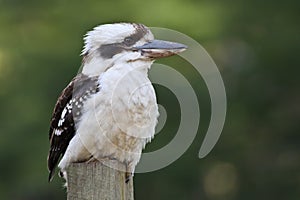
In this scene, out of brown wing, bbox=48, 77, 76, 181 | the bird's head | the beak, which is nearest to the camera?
the beak

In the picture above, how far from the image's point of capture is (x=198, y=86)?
349 inches

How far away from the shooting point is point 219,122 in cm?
596

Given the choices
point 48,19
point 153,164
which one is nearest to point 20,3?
point 48,19

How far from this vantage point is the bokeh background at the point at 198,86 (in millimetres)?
9320

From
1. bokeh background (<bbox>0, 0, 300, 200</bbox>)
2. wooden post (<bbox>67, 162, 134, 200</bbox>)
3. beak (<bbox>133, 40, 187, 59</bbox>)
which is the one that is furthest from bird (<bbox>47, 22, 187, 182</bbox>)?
bokeh background (<bbox>0, 0, 300, 200</bbox>)

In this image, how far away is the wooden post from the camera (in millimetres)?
3260

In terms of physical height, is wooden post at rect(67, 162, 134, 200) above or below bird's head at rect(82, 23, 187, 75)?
below

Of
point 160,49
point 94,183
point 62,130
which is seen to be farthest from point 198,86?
point 94,183

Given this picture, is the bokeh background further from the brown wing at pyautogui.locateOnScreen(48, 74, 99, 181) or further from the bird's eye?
the bird's eye

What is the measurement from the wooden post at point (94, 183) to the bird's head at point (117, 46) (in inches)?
27.2

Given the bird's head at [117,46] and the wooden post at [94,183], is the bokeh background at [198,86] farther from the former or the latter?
the wooden post at [94,183]

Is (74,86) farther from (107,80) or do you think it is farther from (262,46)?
(262,46)

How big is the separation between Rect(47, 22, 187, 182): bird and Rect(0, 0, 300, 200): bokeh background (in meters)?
4.83

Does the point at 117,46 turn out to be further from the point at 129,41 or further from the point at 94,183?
the point at 94,183
